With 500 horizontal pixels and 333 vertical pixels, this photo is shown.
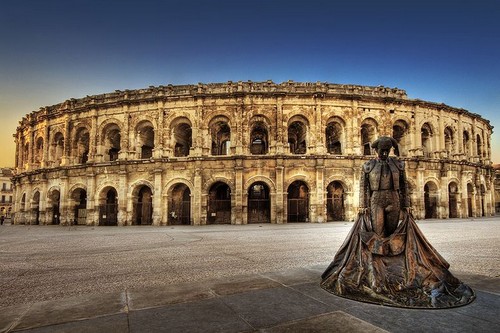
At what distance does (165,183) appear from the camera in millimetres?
20594

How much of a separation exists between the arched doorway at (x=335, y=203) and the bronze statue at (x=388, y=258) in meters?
18.1

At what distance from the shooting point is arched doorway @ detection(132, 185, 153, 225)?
2214 centimetres

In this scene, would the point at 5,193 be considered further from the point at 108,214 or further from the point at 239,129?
the point at 239,129

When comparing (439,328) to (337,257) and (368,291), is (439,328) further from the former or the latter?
(337,257)

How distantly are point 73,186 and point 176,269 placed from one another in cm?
2110

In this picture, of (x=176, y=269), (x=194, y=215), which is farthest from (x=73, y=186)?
(x=176, y=269)

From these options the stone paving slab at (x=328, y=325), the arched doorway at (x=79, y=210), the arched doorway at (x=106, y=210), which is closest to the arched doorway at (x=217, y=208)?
the arched doorway at (x=106, y=210)

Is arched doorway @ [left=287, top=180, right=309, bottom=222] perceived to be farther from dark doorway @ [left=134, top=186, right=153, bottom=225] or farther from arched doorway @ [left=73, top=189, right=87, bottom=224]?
arched doorway @ [left=73, top=189, right=87, bottom=224]

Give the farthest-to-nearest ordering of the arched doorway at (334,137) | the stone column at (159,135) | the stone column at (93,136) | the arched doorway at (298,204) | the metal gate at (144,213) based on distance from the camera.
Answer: the stone column at (93,136), the metal gate at (144,213), the arched doorway at (334,137), the arched doorway at (298,204), the stone column at (159,135)

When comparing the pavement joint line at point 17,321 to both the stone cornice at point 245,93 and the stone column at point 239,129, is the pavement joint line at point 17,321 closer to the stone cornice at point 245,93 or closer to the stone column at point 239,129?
the stone column at point 239,129

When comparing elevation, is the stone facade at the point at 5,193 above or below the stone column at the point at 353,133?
below

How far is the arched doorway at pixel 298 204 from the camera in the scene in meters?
21.7

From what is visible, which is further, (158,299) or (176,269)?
(176,269)

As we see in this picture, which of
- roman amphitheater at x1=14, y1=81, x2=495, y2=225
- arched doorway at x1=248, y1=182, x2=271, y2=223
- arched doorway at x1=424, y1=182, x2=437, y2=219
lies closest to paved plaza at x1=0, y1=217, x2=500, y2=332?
roman amphitheater at x1=14, y1=81, x2=495, y2=225
